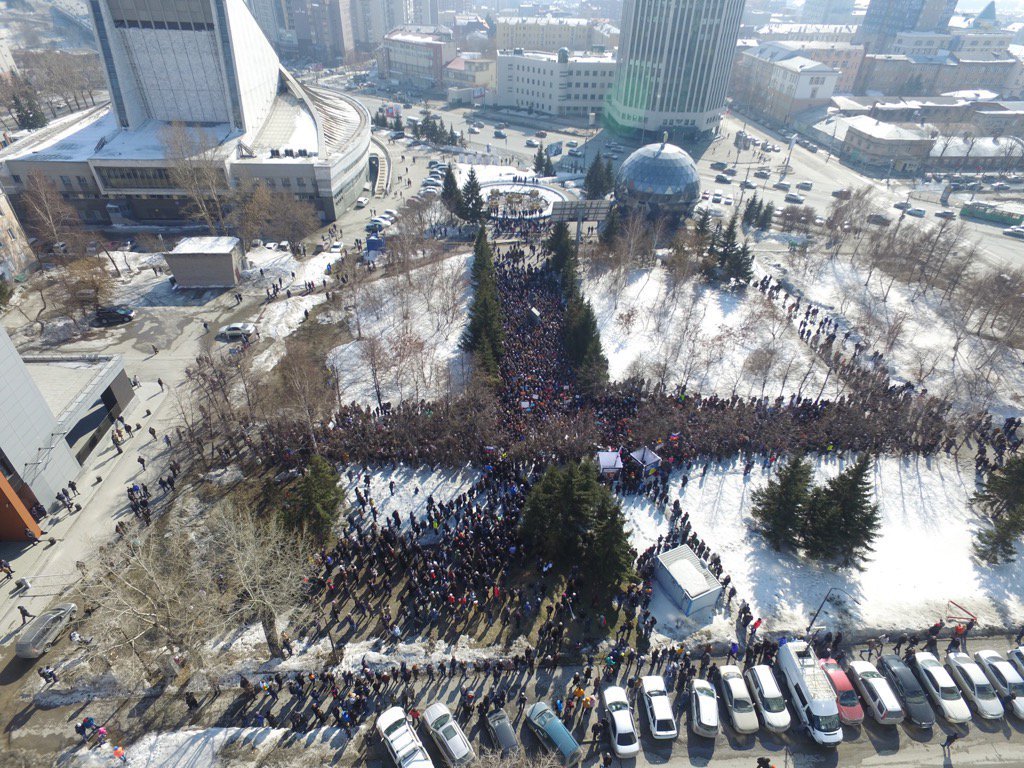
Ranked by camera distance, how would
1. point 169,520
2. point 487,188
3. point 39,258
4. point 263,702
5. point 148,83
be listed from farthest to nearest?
point 487,188 < point 148,83 < point 39,258 < point 169,520 < point 263,702

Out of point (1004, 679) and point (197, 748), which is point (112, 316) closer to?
point (197, 748)

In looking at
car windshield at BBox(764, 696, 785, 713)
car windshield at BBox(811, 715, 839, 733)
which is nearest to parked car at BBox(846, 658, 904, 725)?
car windshield at BBox(811, 715, 839, 733)

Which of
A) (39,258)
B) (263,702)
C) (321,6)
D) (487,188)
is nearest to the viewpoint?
(263,702)

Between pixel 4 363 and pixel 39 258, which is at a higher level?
pixel 4 363

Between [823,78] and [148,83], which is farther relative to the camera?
[823,78]

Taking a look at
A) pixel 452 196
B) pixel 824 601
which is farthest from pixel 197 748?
pixel 452 196

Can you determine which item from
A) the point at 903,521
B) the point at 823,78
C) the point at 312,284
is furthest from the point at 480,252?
the point at 823,78

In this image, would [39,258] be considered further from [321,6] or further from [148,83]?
[321,6]
